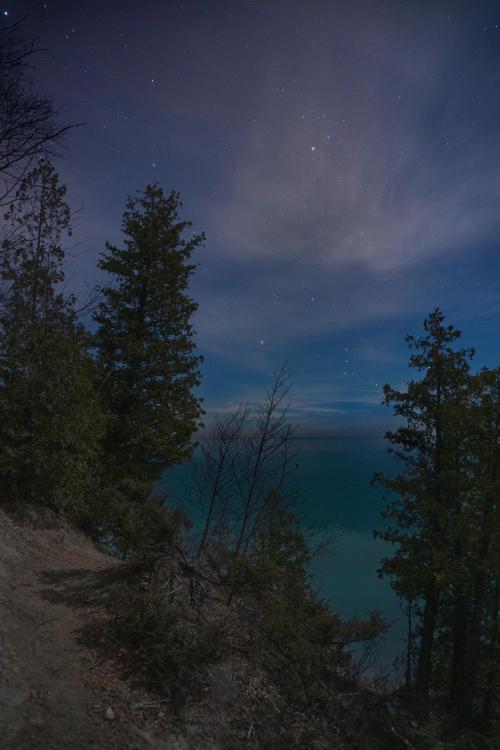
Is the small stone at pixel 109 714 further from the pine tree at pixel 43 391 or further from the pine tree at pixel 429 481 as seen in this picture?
the pine tree at pixel 429 481

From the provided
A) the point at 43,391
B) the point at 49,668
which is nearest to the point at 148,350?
the point at 43,391

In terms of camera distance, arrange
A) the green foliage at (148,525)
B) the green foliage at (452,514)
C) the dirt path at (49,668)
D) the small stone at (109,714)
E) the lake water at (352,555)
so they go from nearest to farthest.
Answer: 1. the dirt path at (49,668)
2. the small stone at (109,714)
3. the green foliage at (148,525)
4. the green foliage at (452,514)
5. the lake water at (352,555)

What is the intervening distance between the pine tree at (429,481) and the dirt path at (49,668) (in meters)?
9.97

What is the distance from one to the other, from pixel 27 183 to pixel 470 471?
46.6ft

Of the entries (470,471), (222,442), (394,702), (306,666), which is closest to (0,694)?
(306,666)

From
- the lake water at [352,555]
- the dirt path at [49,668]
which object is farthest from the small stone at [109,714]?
the lake water at [352,555]

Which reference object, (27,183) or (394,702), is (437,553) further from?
(27,183)

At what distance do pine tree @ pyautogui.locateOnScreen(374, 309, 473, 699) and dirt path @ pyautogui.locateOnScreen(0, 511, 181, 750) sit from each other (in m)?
9.97

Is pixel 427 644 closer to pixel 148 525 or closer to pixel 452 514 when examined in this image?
pixel 452 514

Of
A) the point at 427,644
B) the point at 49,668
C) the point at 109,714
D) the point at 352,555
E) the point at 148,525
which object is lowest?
the point at 352,555

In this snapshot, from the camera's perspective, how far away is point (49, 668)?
4.80m

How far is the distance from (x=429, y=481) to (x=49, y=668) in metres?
12.2

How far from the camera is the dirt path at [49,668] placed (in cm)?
396

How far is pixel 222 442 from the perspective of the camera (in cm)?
1444
